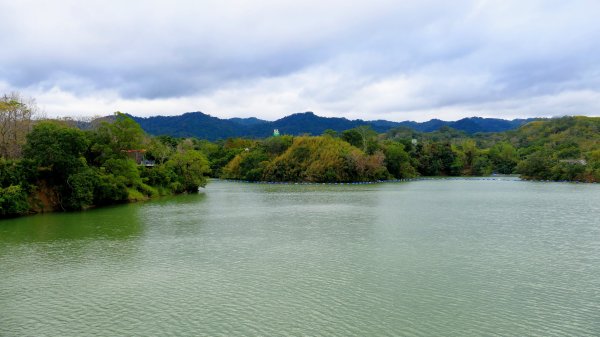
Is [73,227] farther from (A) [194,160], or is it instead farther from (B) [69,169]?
(A) [194,160]

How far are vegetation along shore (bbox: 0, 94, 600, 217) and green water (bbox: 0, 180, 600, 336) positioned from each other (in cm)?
547

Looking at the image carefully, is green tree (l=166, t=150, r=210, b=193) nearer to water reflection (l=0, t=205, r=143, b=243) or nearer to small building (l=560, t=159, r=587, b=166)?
water reflection (l=0, t=205, r=143, b=243)

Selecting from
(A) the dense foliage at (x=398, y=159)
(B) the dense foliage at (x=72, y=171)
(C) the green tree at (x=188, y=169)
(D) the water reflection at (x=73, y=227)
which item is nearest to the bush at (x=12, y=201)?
(B) the dense foliage at (x=72, y=171)

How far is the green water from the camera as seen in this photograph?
367 inches

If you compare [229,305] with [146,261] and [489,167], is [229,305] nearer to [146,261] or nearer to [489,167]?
[146,261]

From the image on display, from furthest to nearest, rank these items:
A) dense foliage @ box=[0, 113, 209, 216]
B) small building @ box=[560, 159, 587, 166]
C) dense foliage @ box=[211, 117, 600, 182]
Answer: dense foliage @ box=[211, 117, 600, 182] < small building @ box=[560, 159, 587, 166] < dense foliage @ box=[0, 113, 209, 216]

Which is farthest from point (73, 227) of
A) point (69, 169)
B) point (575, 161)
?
point (575, 161)

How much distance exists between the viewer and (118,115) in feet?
121

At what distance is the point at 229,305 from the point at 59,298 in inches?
174

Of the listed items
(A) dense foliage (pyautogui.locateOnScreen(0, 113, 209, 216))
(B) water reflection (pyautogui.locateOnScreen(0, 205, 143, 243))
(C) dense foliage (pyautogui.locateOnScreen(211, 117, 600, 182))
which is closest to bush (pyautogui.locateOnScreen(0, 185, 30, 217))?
(A) dense foliage (pyautogui.locateOnScreen(0, 113, 209, 216))

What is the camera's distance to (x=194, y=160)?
4506 cm

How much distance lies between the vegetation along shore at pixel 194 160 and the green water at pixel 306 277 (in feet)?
18.0

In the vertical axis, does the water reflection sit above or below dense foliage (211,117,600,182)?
below

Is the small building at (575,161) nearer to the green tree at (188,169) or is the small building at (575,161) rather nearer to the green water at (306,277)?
the green water at (306,277)
